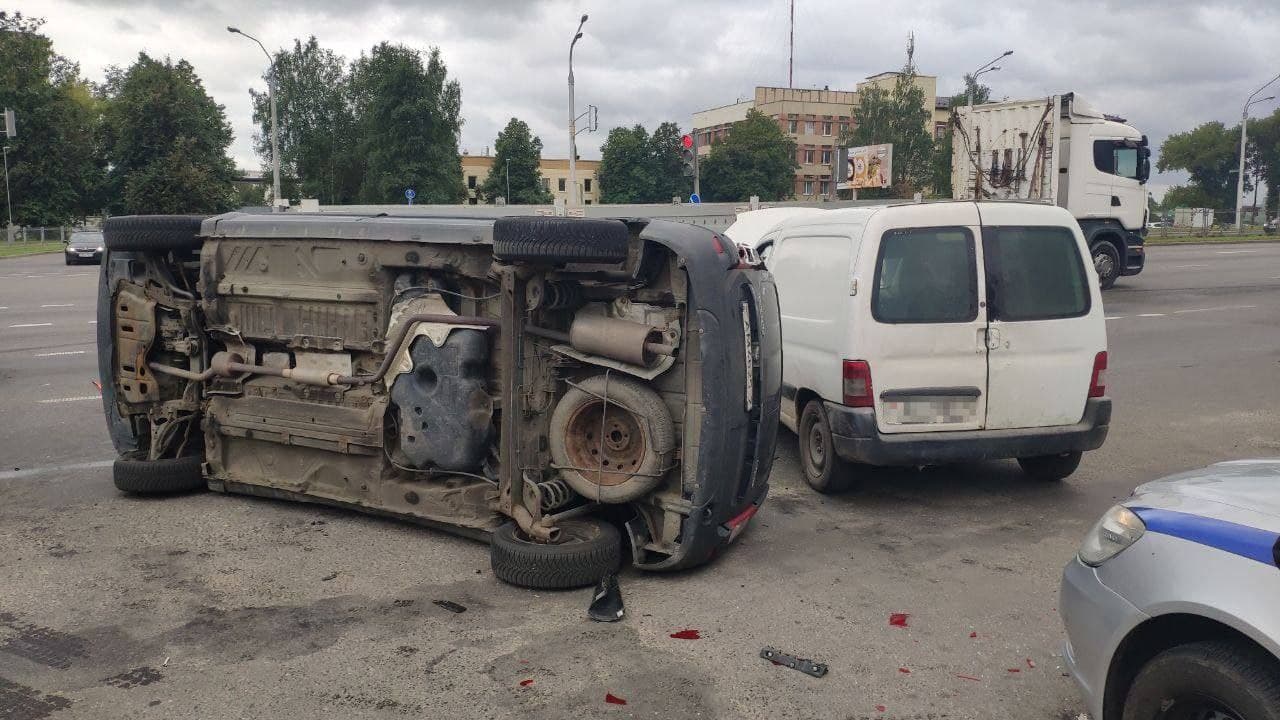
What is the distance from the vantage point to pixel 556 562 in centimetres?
481

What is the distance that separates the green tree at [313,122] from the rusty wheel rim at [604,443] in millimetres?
76025

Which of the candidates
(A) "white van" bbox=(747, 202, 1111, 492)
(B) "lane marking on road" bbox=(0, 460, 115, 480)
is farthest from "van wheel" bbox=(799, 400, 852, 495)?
(B) "lane marking on road" bbox=(0, 460, 115, 480)

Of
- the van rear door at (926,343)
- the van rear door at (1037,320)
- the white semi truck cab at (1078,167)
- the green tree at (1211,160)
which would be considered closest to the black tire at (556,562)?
the van rear door at (926,343)

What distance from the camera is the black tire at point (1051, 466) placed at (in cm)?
671

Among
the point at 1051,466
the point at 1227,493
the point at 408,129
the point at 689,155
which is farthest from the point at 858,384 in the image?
the point at 408,129

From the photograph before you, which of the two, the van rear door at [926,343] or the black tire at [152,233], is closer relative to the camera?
the van rear door at [926,343]

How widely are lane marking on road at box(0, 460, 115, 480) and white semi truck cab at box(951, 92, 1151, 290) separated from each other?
17471 millimetres

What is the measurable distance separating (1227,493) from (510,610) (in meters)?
2.99

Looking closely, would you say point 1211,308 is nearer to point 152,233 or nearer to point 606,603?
point 606,603

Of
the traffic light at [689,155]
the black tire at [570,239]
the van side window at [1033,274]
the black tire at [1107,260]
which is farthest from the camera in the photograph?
the traffic light at [689,155]

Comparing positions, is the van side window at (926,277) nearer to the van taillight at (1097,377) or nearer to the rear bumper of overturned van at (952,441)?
the rear bumper of overturned van at (952,441)

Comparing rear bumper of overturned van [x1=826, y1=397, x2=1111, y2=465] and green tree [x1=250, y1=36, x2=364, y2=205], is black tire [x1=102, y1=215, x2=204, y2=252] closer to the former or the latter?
rear bumper of overturned van [x1=826, y1=397, x2=1111, y2=465]

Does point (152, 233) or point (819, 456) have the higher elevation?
point (152, 233)

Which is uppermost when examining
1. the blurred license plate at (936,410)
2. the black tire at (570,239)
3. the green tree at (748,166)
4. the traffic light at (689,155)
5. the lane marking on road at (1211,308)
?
the green tree at (748,166)
